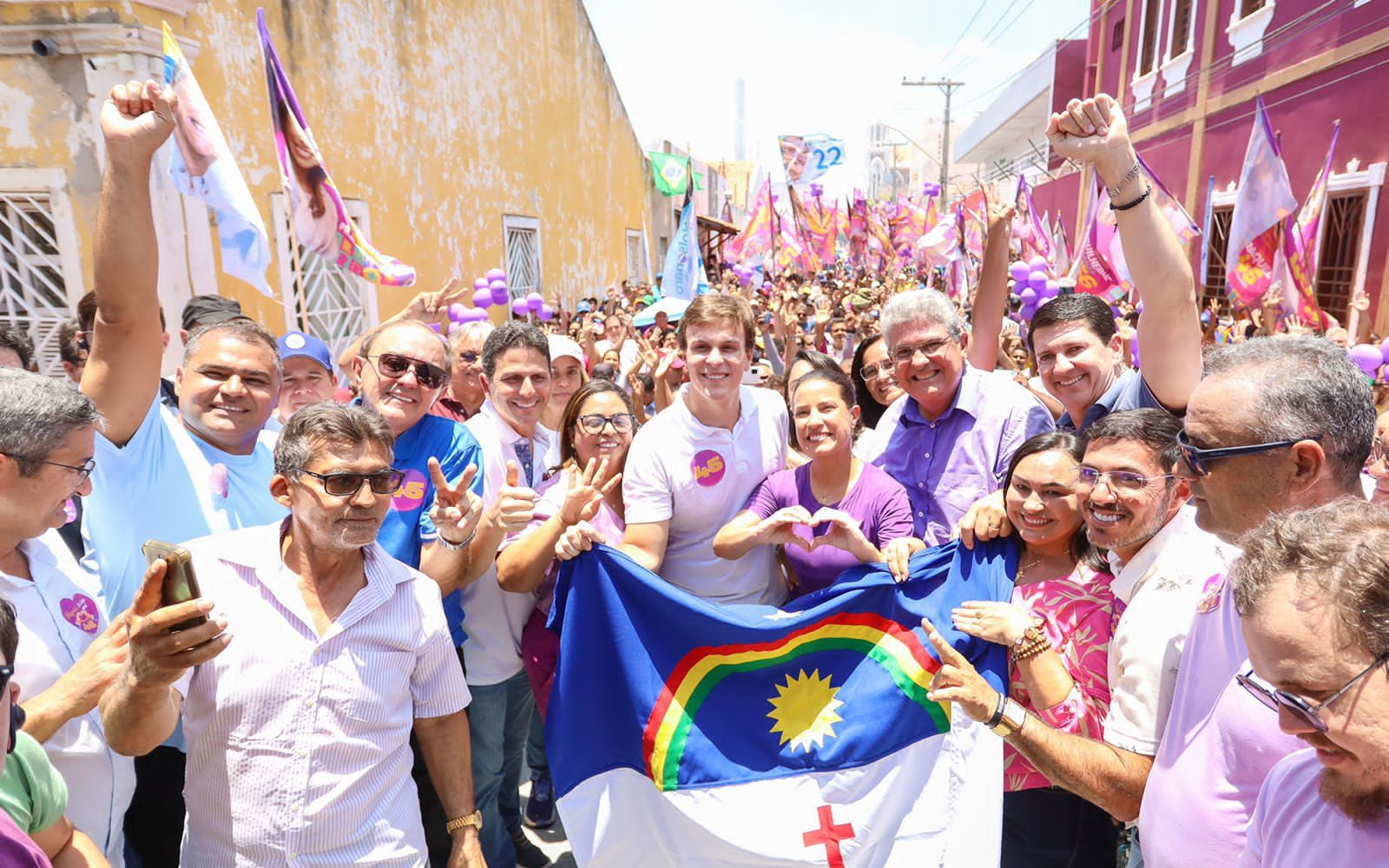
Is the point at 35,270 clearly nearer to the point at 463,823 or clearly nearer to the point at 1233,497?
the point at 463,823

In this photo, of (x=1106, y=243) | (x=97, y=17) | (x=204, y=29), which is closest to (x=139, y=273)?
(x=97, y=17)

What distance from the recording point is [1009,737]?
1.89m

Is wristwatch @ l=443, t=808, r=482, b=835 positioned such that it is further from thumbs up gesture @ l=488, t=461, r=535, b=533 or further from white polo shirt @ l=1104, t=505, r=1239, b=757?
white polo shirt @ l=1104, t=505, r=1239, b=757

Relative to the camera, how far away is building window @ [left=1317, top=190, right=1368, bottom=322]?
9727 millimetres

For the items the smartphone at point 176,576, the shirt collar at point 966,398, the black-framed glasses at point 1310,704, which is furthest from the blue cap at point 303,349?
the black-framed glasses at point 1310,704

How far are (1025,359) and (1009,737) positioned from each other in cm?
652

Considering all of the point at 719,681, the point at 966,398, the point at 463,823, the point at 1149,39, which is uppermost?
the point at 1149,39

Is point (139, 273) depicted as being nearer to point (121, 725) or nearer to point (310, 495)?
point (310, 495)

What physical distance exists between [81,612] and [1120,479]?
2725 millimetres

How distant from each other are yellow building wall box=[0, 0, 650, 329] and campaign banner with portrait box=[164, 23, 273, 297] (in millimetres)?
878

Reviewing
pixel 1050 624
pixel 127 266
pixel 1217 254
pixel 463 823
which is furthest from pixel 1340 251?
pixel 127 266

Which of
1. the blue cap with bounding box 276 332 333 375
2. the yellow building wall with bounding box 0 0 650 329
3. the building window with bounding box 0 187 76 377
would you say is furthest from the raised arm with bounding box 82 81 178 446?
the building window with bounding box 0 187 76 377

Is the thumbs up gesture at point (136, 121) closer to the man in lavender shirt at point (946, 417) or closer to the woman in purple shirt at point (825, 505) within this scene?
the woman in purple shirt at point (825, 505)

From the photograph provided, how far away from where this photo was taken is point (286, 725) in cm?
196
